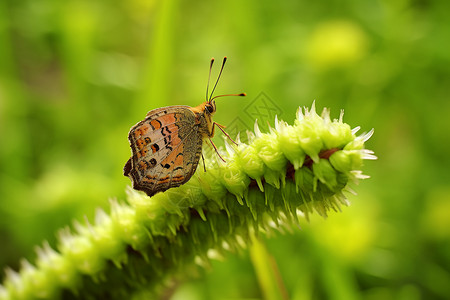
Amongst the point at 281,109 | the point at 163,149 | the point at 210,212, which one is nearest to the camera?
the point at 210,212

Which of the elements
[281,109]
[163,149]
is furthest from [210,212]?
[281,109]

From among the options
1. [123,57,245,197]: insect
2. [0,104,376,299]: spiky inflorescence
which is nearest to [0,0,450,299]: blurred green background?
[123,57,245,197]: insect

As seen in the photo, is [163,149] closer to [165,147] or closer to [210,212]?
[165,147]

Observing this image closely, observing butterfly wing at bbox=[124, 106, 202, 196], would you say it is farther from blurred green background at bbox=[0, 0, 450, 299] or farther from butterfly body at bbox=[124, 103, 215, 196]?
blurred green background at bbox=[0, 0, 450, 299]

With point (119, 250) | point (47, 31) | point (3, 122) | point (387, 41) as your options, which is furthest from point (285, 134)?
point (47, 31)

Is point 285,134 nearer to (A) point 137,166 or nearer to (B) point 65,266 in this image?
(A) point 137,166

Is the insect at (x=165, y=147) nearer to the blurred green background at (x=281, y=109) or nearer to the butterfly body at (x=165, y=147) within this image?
the butterfly body at (x=165, y=147)
